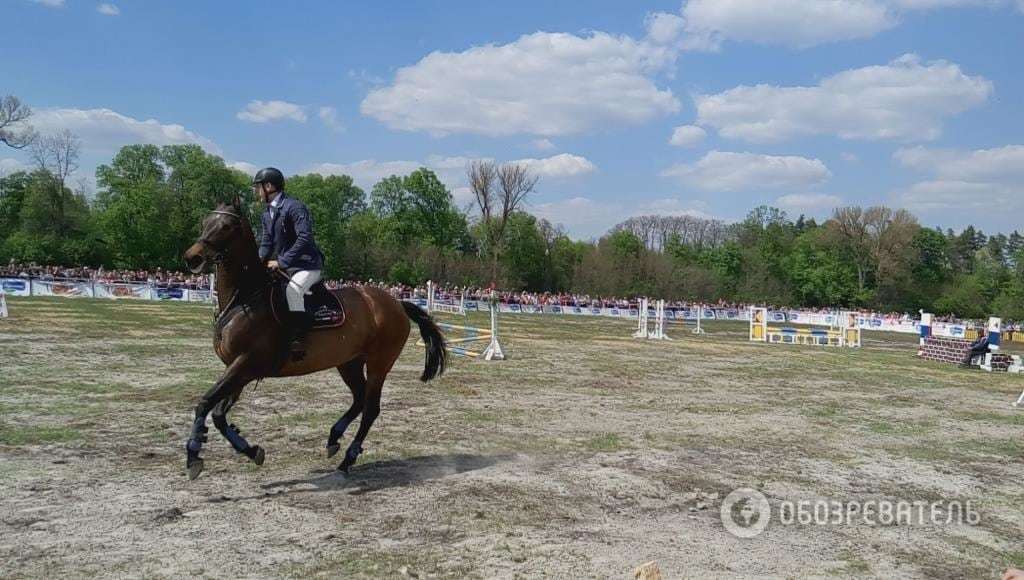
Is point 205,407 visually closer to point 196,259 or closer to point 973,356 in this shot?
point 196,259

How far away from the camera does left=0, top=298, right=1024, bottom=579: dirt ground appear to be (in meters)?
5.12

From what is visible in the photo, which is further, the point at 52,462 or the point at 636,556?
the point at 52,462

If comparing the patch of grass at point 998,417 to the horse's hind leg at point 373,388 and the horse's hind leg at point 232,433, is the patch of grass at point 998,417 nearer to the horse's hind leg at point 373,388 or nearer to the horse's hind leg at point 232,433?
the horse's hind leg at point 373,388

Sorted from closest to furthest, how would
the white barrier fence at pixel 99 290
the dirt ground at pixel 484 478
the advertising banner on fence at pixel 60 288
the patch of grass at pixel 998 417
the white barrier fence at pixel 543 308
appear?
the dirt ground at pixel 484 478 < the patch of grass at pixel 998 417 < the white barrier fence at pixel 99 290 < the advertising banner on fence at pixel 60 288 < the white barrier fence at pixel 543 308

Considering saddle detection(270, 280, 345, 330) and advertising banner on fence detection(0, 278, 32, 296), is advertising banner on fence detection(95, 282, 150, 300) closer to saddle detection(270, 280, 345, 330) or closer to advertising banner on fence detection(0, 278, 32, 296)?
advertising banner on fence detection(0, 278, 32, 296)

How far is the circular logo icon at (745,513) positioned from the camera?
20.0ft

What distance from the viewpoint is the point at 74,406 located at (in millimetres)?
9883

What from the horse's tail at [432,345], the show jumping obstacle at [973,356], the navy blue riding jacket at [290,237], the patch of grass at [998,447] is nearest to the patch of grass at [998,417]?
the patch of grass at [998,447]

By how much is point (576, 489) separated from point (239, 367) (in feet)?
11.7

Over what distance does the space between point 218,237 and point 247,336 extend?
1005 millimetres

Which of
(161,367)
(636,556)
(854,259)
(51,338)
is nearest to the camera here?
(636,556)

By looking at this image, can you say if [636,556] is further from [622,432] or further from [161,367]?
[161,367]

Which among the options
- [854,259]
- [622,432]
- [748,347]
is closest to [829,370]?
[748,347]

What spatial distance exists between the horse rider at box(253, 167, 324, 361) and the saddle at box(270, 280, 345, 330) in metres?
0.07
